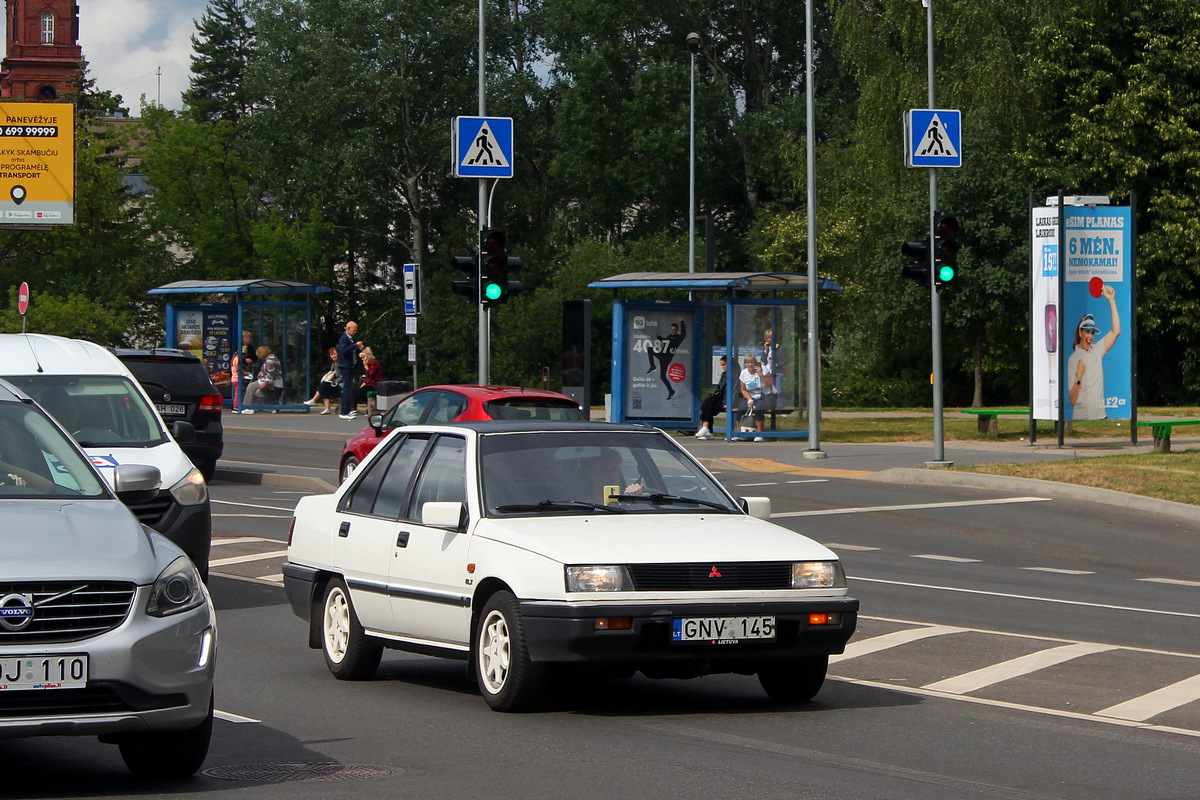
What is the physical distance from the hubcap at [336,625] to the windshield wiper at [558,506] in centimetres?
144

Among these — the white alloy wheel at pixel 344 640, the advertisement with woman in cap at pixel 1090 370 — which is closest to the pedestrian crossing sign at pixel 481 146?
the advertisement with woman in cap at pixel 1090 370

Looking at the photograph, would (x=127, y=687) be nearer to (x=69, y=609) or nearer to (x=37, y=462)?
(x=69, y=609)

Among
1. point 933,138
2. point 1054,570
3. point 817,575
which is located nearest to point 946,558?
point 1054,570

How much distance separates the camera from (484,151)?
23141mm

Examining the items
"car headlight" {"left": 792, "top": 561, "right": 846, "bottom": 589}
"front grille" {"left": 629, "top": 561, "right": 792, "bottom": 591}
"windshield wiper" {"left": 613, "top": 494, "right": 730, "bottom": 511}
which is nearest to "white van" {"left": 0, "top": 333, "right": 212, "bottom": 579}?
"windshield wiper" {"left": 613, "top": 494, "right": 730, "bottom": 511}

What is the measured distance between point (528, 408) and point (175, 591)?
12516 mm

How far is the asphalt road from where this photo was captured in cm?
664

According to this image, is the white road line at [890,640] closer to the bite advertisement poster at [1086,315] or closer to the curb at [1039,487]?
the curb at [1039,487]

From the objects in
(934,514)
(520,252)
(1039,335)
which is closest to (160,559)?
(934,514)

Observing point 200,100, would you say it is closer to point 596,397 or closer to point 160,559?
point 596,397

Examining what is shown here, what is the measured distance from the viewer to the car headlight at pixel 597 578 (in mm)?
7750

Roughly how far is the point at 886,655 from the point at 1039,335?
18.9 m

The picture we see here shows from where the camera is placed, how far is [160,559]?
20.6ft

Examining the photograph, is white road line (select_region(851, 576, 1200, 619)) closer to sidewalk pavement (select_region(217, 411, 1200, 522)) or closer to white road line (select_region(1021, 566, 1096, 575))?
white road line (select_region(1021, 566, 1096, 575))
